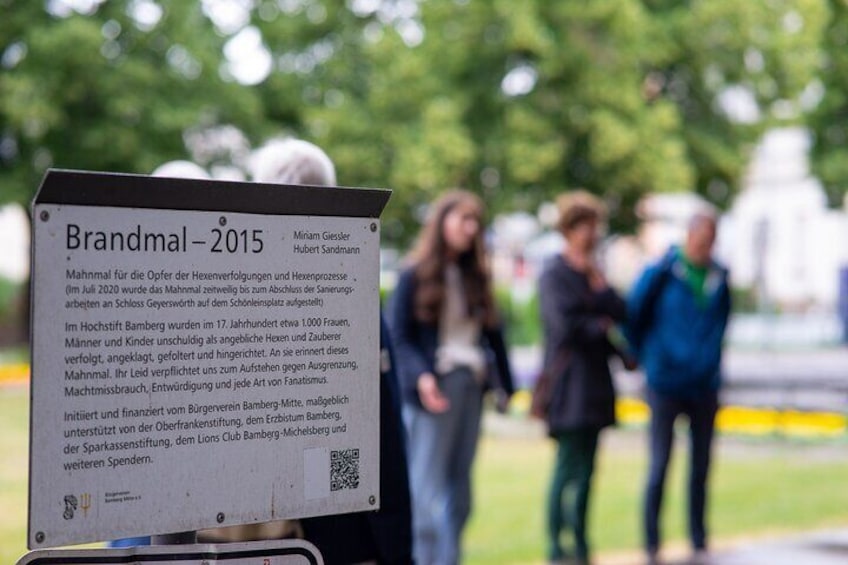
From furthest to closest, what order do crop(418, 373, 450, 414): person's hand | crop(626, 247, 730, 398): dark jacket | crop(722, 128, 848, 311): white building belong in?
crop(722, 128, 848, 311): white building, crop(626, 247, 730, 398): dark jacket, crop(418, 373, 450, 414): person's hand

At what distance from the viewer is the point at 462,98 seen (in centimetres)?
2952

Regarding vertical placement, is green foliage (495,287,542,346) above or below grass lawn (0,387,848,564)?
above

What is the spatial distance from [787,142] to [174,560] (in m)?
59.9

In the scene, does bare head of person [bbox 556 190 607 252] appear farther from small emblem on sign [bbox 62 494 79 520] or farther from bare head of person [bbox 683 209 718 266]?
small emblem on sign [bbox 62 494 79 520]

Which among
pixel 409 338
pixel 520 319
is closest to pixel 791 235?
pixel 520 319

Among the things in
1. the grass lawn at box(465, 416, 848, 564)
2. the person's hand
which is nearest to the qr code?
the person's hand

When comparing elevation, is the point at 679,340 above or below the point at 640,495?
above

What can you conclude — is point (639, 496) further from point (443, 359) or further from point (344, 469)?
point (344, 469)

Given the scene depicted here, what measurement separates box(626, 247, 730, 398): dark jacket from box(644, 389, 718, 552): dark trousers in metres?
0.07

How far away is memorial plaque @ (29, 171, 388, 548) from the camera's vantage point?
2281 millimetres

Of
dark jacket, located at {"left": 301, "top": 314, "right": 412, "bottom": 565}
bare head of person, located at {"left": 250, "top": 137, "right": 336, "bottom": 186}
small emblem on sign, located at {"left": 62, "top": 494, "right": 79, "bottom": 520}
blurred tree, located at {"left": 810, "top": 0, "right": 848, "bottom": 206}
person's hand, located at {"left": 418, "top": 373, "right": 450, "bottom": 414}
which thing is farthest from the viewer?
blurred tree, located at {"left": 810, "top": 0, "right": 848, "bottom": 206}

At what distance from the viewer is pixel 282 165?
11.8 ft

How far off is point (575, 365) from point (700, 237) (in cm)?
107

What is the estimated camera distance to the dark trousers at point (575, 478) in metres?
7.09
